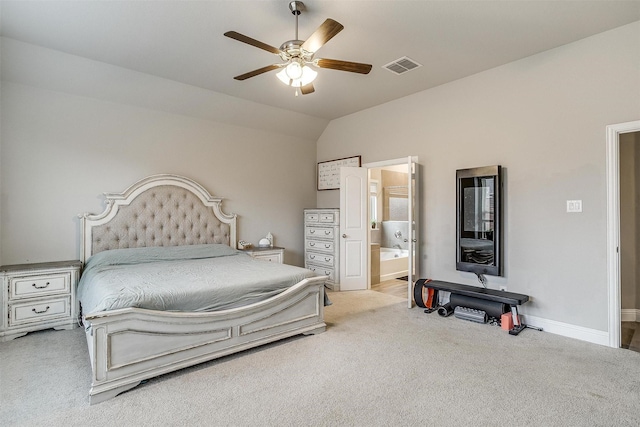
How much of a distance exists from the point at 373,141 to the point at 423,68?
1.52 m

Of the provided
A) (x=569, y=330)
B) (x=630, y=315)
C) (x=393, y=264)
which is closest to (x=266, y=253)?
(x=393, y=264)

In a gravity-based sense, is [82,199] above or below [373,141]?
below

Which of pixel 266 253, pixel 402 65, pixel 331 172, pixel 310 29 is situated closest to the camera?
pixel 310 29

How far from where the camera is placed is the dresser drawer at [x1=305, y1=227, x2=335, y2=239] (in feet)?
16.6

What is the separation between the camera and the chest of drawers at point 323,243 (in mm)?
4957

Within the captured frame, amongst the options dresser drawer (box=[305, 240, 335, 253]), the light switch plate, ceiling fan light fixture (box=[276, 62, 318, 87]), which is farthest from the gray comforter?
the light switch plate

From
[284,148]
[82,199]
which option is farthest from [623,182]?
[82,199]

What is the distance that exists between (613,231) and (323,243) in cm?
345

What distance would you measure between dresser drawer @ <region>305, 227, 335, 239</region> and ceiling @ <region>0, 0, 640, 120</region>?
2258mm

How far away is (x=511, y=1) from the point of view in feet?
8.04

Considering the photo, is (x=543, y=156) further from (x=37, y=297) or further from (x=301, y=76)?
(x=37, y=297)

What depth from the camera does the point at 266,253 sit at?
476 cm

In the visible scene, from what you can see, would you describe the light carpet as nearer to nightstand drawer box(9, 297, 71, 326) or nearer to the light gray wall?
nightstand drawer box(9, 297, 71, 326)

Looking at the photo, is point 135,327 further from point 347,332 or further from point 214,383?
point 347,332
